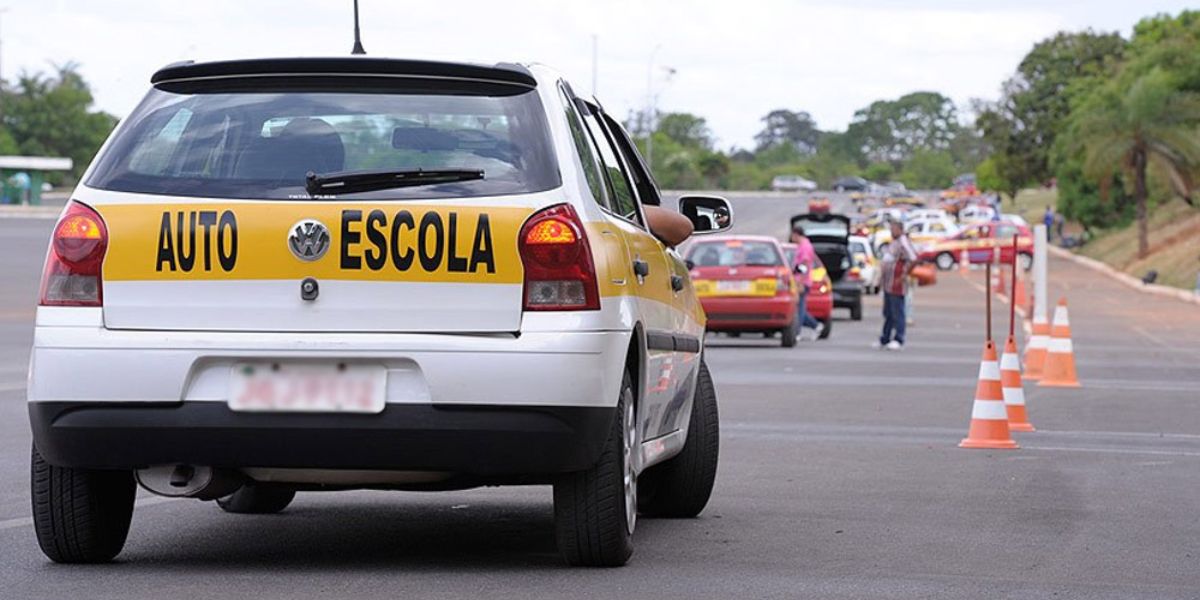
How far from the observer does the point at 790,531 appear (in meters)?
8.88

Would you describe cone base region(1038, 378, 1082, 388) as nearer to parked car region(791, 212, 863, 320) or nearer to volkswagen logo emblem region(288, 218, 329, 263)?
volkswagen logo emblem region(288, 218, 329, 263)

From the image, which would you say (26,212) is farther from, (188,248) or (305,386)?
(305,386)

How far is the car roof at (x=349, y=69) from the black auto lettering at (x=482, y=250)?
61cm

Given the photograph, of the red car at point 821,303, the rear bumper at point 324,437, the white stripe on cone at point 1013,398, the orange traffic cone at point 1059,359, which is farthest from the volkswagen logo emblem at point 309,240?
the red car at point 821,303

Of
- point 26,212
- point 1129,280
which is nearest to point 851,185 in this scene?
point 26,212

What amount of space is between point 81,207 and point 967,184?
182133 mm

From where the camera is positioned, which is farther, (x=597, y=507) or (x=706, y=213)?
(x=706, y=213)

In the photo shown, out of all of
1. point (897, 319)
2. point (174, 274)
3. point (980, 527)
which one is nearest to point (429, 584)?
point (174, 274)

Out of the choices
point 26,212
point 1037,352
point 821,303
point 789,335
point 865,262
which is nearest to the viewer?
point 1037,352

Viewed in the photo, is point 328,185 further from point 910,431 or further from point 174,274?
point 910,431

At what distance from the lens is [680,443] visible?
29.2 feet

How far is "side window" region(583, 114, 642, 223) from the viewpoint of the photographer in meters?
7.98

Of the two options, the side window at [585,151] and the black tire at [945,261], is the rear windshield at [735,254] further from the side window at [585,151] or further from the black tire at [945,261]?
the black tire at [945,261]

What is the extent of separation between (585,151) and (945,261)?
67.9 meters
